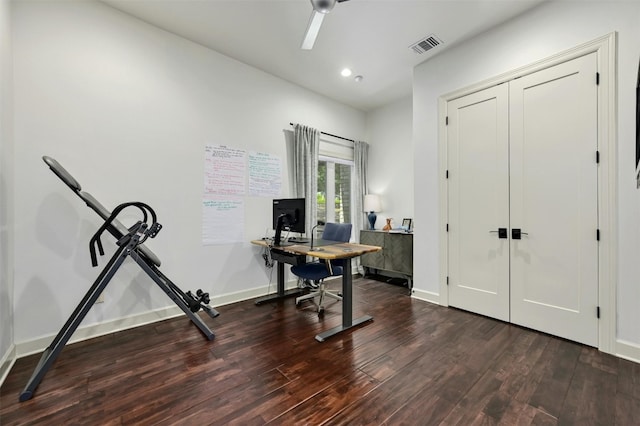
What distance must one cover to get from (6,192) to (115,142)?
89cm

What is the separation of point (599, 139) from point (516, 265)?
1.31 metres

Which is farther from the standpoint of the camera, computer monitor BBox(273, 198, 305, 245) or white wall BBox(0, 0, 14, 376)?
computer monitor BBox(273, 198, 305, 245)

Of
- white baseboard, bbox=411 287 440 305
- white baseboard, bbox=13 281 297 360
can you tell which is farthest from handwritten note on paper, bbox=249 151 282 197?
white baseboard, bbox=411 287 440 305

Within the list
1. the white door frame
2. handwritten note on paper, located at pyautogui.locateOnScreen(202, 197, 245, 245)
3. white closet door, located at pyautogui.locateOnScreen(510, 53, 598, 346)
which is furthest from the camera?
handwritten note on paper, located at pyautogui.locateOnScreen(202, 197, 245, 245)

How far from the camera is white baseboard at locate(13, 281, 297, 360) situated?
221 centimetres

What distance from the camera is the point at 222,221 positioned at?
3326 millimetres

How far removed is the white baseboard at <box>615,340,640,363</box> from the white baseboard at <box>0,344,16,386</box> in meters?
4.63

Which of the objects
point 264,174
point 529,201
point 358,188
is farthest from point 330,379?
point 358,188

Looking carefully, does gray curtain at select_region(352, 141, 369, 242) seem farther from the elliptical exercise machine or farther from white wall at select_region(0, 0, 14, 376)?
white wall at select_region(0, 0, 14, 376)

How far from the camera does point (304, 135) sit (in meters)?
4.02

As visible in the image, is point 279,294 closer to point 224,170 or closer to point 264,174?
point 264,174

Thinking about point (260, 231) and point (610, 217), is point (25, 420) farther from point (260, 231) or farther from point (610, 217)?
point (610, 217)

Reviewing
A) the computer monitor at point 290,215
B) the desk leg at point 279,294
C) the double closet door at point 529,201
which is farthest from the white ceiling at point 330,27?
the desk leg at point 279,294

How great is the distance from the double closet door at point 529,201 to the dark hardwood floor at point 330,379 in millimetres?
332
